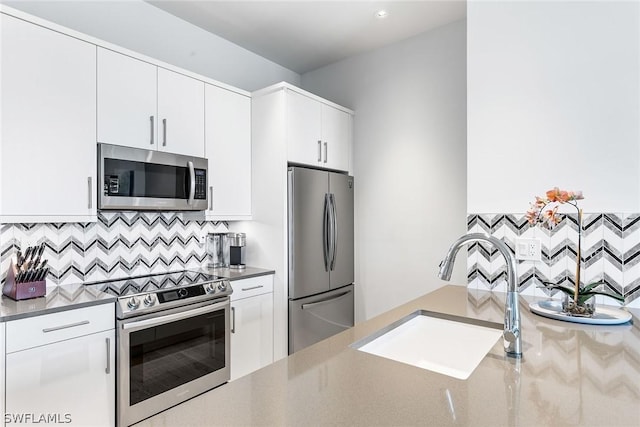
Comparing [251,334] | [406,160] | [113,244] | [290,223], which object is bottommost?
[251,334]

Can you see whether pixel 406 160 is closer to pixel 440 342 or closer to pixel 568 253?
pixel 568 253

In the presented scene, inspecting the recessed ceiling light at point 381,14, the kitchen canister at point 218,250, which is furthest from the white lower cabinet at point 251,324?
the recessed ceiling light at point 381,14

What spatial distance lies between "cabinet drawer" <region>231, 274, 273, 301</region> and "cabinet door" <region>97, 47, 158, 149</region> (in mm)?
1047

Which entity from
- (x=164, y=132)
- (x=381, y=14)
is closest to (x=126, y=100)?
(x=164, y=132)

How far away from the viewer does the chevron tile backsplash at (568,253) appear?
153 centimetres

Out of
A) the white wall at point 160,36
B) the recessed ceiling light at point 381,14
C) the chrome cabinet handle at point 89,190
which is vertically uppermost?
the recessed ceiling light at point 381,14

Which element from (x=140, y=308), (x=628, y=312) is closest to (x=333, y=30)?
(x=140, y=308)

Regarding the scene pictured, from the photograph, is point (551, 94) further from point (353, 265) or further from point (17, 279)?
point (17, 279)

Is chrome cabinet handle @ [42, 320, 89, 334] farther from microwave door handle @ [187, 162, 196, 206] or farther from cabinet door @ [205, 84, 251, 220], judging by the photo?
cabinet door @ [205, 84, 251, 220]

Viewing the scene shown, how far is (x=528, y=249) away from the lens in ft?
5.73

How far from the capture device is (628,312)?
1421 millimetres

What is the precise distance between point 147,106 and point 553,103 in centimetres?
221

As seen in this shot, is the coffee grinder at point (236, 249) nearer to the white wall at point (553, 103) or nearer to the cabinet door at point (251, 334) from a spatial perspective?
the cabinet door at point (251, 334)

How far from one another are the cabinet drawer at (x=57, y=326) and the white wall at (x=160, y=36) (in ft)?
5.55
